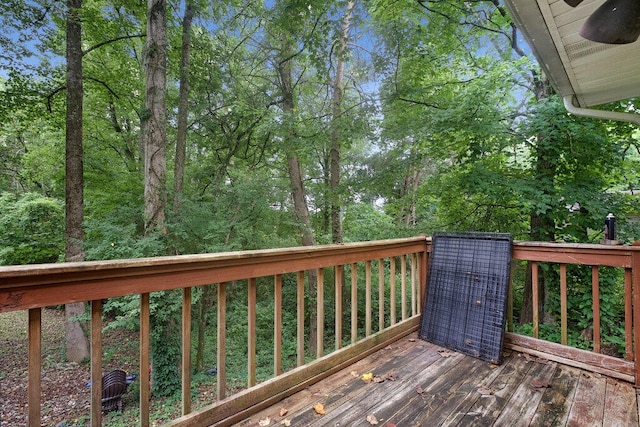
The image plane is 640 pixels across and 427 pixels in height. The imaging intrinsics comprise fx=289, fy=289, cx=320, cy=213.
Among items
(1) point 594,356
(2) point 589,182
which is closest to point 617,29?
(1) point 594,356

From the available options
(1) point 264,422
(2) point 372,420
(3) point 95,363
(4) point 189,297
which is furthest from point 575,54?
(3) point 95,363

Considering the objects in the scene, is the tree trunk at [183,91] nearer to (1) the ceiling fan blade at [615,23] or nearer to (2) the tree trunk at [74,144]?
(2) the tree trunk at [74,144]

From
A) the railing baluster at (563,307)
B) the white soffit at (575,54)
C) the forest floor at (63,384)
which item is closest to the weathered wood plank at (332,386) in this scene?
the railing baluster at (563,307)

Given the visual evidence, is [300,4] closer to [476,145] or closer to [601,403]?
[476,145]

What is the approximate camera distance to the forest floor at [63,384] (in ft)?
14.1

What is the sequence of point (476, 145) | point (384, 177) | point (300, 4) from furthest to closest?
point (384, 177) → point (300, 4) → point (476, 145)

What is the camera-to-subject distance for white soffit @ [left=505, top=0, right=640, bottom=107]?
1643 mm

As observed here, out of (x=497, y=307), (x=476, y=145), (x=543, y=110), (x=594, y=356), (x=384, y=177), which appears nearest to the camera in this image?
(x=594, y=356)

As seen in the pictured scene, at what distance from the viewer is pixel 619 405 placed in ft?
5.72

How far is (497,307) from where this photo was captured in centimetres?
235

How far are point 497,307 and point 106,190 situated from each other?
767cm

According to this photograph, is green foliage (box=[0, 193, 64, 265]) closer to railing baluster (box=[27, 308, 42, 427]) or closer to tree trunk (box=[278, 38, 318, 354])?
tree trunk (box=[278, 38, 318, 354])

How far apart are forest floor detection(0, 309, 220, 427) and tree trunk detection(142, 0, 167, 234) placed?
2.72 metres

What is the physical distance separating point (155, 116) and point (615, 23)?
4.70 meters
